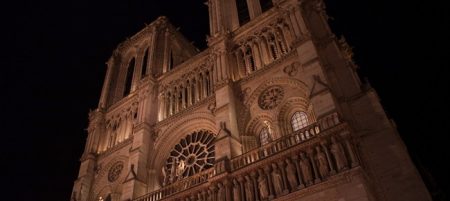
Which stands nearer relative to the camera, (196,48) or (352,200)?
(352,200)

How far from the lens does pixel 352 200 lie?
10680 millimetres

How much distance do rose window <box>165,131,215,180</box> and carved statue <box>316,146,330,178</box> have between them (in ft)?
23.0

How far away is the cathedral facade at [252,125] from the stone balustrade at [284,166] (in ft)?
0.13

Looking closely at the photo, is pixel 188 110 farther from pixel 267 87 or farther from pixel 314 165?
pixel 314 165

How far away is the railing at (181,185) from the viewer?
608 inches

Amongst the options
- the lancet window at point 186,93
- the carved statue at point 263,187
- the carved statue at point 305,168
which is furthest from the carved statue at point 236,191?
the lancet window at point 186,93

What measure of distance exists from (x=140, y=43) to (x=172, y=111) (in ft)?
33.3

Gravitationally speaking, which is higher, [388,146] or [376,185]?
[388,146]

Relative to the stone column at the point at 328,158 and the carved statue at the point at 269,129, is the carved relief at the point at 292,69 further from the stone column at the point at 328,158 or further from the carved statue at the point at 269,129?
the stone column at the point at 328,158

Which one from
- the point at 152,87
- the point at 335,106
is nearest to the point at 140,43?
the point at 152,87

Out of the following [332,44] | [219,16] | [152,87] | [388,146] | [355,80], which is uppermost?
[219,16]

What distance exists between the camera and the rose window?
706 inches

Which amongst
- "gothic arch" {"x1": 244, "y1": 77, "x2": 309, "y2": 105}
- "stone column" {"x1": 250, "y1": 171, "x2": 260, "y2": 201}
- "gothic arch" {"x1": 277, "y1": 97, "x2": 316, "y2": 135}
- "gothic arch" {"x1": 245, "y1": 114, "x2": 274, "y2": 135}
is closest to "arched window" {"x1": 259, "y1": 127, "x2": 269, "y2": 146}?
"gothic arch" {"x1": 245, "y1": 114, "x2": 274, "y2": 135}

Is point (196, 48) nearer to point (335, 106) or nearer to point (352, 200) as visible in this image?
point (335, 106)
